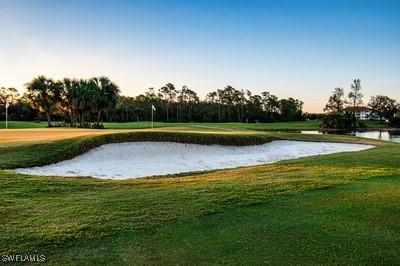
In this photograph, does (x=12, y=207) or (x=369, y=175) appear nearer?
(x=12, y=207)

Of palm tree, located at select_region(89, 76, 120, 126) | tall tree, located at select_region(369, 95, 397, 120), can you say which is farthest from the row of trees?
palm tree, located at select_region(89, 76, 120, 126)

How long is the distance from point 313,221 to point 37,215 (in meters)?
5.34

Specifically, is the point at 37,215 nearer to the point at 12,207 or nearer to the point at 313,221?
the point at 12,207

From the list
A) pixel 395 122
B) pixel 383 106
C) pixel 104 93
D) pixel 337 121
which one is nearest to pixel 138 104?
pixel 104 93

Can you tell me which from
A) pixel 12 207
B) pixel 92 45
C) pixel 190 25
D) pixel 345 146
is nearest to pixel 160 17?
pixel 190 25

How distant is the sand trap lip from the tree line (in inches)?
1524

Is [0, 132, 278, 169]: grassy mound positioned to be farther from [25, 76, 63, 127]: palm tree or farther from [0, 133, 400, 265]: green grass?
[25, 76, 63, 127]: palm tree

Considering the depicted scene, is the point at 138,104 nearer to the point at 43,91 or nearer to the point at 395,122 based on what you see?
the point at 43,91

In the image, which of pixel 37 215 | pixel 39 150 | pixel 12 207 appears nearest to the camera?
pixel 37 215

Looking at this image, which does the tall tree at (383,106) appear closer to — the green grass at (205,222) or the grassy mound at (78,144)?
the grassy mound at (78,144)

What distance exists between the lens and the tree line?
5744 centimetres

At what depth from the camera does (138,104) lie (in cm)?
11381

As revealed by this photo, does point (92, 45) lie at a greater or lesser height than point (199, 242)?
greater

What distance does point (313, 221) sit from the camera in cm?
649
